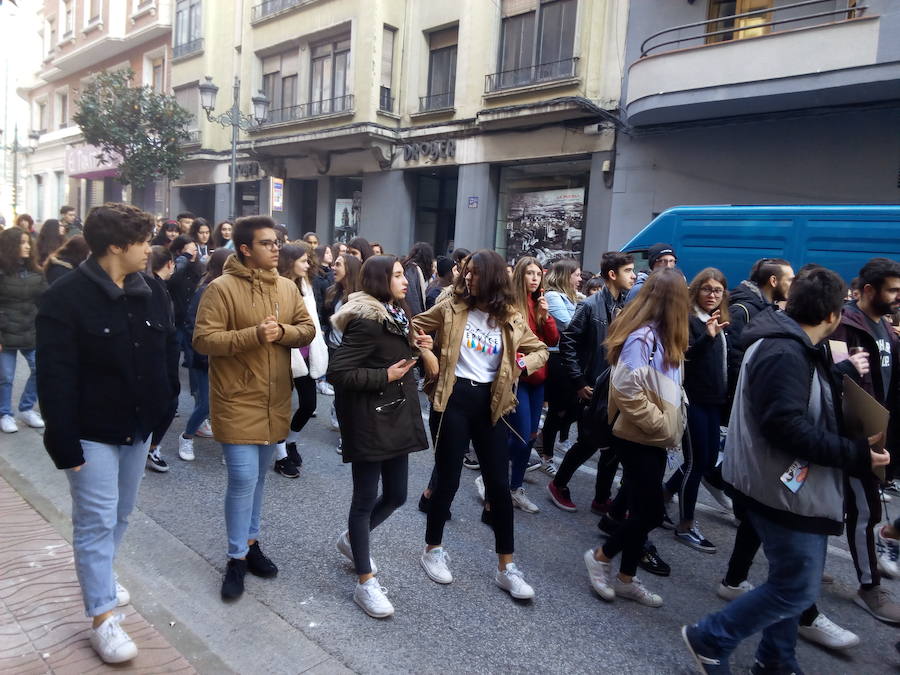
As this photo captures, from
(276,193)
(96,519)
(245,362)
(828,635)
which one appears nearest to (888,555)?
(828,635)

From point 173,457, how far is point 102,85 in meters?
19.5

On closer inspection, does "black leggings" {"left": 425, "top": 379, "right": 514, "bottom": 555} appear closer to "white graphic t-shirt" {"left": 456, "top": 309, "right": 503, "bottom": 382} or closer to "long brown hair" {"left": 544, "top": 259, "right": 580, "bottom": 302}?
"white graphic t-shirt" {"left": 456, "top": 309, "right": 503, "bottom": 382}

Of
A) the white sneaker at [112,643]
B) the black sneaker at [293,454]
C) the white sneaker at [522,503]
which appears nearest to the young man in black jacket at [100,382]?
the white sneaker at [112,643]

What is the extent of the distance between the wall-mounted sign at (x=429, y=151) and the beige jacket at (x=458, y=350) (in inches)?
511

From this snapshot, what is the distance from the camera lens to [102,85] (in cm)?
2025

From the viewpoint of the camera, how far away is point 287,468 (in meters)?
5.05

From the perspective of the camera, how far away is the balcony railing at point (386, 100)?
17094 millimetres

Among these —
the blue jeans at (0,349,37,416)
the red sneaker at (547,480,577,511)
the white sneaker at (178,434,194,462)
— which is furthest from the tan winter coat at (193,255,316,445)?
the blue jeans at (0,349,37,416)

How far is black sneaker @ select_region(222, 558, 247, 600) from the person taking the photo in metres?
3.23

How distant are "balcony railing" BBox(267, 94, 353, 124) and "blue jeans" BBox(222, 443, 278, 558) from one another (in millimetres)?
15475

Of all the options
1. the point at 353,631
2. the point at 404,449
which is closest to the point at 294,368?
the point at 404,449

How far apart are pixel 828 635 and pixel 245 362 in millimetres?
3237

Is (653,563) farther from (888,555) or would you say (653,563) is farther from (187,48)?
(187,48)

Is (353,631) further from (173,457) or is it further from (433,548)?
(173,457)
